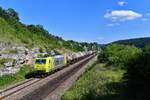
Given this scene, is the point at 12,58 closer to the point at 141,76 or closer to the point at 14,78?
the point at 14,78

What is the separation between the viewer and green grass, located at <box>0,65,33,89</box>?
35.2 meters

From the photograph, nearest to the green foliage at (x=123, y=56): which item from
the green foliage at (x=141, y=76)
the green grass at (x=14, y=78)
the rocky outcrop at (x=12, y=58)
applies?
the green foliage at (x=141, y=76)

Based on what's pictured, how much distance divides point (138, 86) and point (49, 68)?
2277 cm

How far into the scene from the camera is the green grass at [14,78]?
3525cm

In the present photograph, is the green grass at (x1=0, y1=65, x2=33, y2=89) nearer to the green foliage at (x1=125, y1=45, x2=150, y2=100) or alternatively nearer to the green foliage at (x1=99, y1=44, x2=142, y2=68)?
the green foliage at (x1=99, y1=44, x2=142, y2=68)

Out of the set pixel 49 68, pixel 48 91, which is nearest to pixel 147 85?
pixel 48 91

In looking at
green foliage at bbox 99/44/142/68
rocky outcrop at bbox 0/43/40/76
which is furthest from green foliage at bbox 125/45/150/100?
rocky outcrop at bbox 0/43/40/76

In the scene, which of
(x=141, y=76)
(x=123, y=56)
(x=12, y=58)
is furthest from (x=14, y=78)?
(x=141, y=76)

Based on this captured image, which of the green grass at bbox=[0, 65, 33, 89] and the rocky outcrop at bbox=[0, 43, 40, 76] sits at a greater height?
the rocky outcrop at bbox=[0, 43, 40, 76]

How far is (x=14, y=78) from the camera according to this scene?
3897 cm

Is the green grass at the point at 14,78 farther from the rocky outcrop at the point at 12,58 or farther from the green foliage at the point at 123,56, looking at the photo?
the green foliage at the point at 123,56

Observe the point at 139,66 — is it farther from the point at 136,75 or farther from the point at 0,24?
the point at 0,24

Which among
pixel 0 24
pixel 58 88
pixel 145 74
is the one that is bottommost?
pixel 58 88

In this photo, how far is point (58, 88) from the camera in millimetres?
31422
